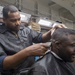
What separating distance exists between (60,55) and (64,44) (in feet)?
0.34

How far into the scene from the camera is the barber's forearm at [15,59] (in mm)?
1235

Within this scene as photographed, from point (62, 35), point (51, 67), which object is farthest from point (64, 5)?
point (51, 67)

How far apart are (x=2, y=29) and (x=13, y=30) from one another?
0.10 meters

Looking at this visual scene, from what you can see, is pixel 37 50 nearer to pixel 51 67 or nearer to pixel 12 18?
pixel 51 67

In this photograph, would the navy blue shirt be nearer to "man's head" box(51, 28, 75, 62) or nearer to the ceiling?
"man's head" box(51, 28, 75, 62)

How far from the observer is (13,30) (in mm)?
1567

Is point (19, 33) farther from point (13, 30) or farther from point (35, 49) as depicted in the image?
point (35, 49)


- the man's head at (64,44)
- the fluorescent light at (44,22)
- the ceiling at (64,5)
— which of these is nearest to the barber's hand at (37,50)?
the man's head at (64,44)

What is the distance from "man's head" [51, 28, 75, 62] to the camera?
1269 millimetres

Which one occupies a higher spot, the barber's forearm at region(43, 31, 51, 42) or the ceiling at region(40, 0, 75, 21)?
the ceiling at region(40, 0, 75, 21)

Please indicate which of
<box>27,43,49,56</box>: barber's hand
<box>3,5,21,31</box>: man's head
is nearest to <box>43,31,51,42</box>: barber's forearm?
<box>3,5,21,31</box>: man's head

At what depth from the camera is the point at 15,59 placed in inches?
50.0

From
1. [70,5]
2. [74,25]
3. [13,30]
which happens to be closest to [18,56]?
[13,30]

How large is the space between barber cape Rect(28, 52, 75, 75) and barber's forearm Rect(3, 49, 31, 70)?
10 cm
